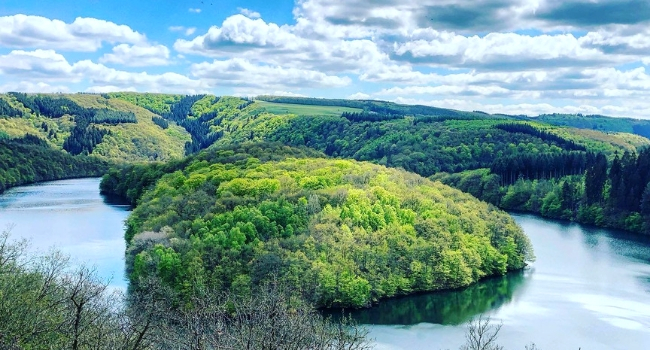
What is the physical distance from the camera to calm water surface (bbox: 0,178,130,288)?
58.4m

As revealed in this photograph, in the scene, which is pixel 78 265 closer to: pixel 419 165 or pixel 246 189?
pixel 246 189

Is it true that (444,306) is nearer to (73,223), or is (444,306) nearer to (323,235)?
(323,235)

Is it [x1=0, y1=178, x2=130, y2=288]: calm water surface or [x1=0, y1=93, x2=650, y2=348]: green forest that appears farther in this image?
[x1=0, y1=178, x2=130, y2=288]: calm water surface

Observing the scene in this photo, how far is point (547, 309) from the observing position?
159 ft

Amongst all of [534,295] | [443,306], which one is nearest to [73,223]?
[443,306]

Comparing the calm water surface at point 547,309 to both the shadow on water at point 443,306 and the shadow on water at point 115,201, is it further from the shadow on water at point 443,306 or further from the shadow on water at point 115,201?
the shadow on water at point 115,201

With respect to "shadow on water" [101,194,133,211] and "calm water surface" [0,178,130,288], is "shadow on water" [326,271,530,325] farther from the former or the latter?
"shadow on water" [101,194,133,211]

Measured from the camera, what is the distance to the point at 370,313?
4638 cm

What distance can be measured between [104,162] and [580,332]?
158181 millimetres

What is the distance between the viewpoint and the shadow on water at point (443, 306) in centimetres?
4549

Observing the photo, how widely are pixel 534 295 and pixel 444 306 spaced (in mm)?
8420

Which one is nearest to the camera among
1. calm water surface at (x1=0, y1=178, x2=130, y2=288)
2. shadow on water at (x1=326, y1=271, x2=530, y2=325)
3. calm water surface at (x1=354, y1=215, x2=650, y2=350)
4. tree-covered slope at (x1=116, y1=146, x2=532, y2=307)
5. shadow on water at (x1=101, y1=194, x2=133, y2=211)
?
calm water surface at (x1=354, y1=215, x2=650, y2=350)

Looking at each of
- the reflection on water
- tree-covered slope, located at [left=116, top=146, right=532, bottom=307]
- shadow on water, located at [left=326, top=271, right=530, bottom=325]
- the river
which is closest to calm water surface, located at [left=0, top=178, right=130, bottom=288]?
the river

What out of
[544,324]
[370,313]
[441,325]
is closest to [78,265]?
[370,313]
